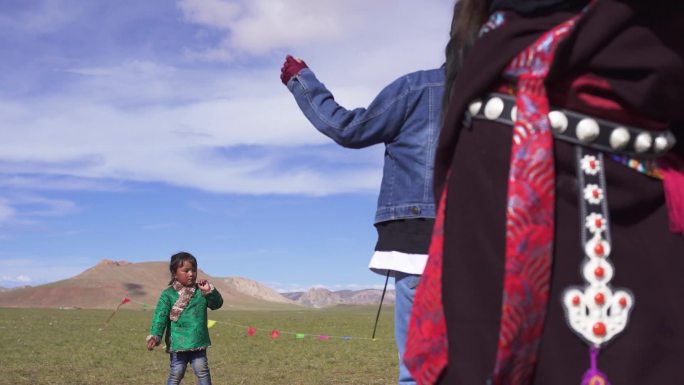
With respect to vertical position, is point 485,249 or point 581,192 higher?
point 581,192

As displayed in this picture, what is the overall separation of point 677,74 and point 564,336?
585 millimetres

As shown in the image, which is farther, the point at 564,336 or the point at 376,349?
the point at 376,349

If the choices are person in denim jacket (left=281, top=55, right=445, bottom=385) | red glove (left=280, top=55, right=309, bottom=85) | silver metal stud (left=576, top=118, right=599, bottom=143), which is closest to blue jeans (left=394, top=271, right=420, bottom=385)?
person in denim jacket (left=281, top=55, right=445, bottom=385)

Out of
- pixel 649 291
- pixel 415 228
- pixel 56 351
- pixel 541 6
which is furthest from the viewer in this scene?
pixel 56 351

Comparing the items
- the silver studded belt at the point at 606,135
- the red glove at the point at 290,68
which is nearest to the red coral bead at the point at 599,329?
the silver studded belt at the point at 606,135

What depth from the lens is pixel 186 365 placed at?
7.43 metres

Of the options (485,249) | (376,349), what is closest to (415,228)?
(485,249)

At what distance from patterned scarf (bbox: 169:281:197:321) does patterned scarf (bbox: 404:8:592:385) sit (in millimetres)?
6150

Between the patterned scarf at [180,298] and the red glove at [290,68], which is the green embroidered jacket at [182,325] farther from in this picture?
the red glove at [290,68]

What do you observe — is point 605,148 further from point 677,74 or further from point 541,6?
point 541,6

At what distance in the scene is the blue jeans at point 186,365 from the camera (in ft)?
23.9

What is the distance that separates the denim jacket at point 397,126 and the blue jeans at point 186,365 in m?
4.52

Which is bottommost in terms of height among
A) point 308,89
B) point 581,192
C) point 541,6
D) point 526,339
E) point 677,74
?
point 526,339

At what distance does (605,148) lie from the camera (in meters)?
1.76
